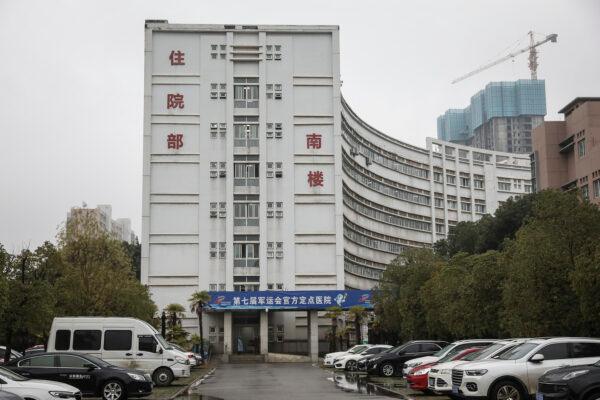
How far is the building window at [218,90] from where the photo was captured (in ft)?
249

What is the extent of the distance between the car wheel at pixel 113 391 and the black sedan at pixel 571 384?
1148 centimetres

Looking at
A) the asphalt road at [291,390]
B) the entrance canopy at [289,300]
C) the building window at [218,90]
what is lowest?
the asphalt road at [291,390]

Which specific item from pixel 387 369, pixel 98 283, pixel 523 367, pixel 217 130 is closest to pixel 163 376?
pixel 387 369

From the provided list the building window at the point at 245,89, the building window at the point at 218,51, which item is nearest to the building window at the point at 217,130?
the building window at the point at 245,89

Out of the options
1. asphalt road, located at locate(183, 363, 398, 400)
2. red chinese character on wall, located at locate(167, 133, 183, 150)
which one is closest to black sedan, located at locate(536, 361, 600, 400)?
asphalt road, located at locate(183, 363, 398, 400)

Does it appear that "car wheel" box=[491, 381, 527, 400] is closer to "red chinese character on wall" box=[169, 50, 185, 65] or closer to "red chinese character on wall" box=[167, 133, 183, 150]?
"red chinese character on wall" box=[167, 133, 183, 150]

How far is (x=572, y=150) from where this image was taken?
73.1 m

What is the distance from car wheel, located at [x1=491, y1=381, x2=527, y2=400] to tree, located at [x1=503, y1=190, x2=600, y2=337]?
644 cm

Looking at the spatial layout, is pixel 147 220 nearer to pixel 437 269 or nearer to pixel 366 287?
pixel 366 287

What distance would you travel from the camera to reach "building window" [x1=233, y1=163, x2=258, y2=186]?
75.2 meters

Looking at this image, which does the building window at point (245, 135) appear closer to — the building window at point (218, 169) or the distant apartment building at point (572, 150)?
the building window at point (218, 169)

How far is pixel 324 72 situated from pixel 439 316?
40.6 meters

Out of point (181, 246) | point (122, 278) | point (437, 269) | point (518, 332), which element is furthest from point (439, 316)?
point (181, 246)

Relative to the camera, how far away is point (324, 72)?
76.9 m
